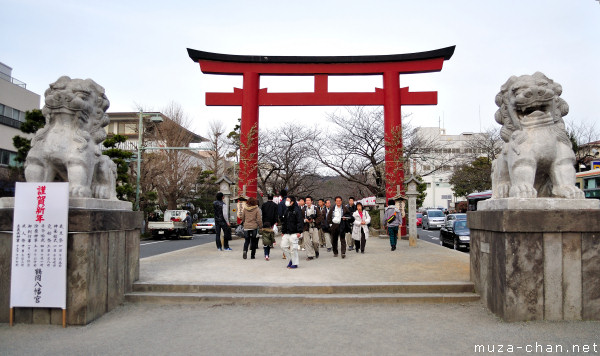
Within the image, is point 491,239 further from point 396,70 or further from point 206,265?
point 396,70

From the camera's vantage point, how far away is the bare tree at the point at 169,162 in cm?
2692

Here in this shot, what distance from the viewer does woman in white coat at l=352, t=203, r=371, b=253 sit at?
1112 cm

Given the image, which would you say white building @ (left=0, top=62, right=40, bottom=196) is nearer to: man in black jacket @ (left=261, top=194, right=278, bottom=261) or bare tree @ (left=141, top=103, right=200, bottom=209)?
bare tree @ (left=141, top=103, right=200, bottom=209)

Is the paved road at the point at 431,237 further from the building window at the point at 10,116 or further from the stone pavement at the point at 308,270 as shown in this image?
the building window at the point at 10,116

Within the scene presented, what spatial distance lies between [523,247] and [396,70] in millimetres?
14790

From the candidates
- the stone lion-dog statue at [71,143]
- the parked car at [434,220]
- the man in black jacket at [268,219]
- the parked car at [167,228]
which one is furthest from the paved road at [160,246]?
the parked car at [434,220]

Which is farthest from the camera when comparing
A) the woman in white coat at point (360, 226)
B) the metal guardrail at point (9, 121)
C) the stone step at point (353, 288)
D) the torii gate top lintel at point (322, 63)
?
the metal guardrail at point (9, 121)

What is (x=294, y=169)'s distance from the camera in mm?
29125

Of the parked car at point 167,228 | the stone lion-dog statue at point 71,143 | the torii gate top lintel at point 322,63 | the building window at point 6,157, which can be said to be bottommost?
the parked car at point 167,228

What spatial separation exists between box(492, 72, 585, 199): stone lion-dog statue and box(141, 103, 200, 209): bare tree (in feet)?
78.6

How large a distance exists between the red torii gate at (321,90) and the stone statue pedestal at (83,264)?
12.3 m

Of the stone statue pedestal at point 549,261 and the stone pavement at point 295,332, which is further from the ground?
the stone statue pedestal at point 549,261

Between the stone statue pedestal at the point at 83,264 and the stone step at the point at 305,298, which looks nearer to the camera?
the stone statue pedestal at the point at 83,264

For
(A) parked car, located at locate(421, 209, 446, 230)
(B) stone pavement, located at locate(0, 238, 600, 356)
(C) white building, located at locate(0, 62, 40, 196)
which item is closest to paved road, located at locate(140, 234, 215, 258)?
(B) stone pavement, located at locate(0, 238, 600, 356)
